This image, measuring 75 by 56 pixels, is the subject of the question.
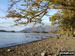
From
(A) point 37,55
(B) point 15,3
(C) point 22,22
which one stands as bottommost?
(A) point 37,55

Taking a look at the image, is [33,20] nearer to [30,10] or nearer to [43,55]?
[30,10]

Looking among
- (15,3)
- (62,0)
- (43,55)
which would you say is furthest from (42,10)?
(43,55)

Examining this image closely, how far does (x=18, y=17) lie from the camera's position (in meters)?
5.66

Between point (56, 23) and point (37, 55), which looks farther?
point (56, 23)

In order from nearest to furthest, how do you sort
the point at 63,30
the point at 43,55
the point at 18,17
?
the point at 43,55, the point at 18,17, the point at 63,30

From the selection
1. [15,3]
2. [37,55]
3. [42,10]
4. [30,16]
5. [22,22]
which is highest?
[15,3]

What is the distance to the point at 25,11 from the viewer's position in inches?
227

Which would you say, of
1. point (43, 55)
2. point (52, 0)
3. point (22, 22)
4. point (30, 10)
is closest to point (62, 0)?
point (52, 0)

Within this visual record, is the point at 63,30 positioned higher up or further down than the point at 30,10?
further down

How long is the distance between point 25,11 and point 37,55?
284 centimetres

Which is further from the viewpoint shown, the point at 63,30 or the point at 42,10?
the point at 63,30

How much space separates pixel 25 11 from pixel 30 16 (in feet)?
1.47

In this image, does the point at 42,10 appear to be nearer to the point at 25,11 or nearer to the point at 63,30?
the point at 25,11

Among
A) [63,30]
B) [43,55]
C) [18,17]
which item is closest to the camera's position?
[43,55]
